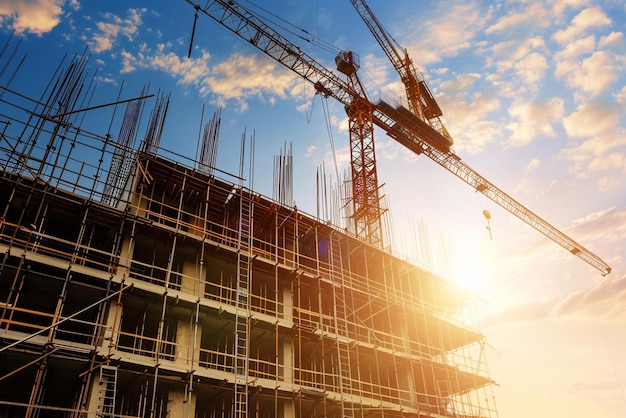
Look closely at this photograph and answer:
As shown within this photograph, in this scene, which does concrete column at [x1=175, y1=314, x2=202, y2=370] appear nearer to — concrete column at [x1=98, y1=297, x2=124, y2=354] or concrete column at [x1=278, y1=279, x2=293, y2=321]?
concrete column at [x1=98, y1=297, x2=124, y2=354]

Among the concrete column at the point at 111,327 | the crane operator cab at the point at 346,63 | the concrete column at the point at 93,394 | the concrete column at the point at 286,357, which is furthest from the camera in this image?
the crane operator cab at the point at 346,63

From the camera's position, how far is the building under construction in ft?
53.4

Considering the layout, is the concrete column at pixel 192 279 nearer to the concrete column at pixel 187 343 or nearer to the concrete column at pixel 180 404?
the concrete column at pixel 187 343

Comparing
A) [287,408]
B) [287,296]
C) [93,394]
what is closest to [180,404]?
[93,394]

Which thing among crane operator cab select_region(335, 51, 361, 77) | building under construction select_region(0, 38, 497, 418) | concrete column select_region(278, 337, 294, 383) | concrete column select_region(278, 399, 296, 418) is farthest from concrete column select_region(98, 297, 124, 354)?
crane operator cab select_region(335, 51, 361, 77)

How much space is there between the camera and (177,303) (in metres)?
18.8

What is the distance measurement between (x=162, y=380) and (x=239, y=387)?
9.57 ft

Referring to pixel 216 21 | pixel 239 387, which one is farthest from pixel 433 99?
pixel 239 387

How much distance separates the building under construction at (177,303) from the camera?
16281 millimetres

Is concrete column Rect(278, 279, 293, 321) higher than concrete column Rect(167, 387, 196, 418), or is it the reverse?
concrete column Rect(278, 279, 293, 321)

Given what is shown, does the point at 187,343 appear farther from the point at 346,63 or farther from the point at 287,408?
the point at 346,63

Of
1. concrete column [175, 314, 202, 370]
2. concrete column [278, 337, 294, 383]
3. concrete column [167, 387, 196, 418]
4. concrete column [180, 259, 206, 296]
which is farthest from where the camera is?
concrete column [278, 337, 294, 383]

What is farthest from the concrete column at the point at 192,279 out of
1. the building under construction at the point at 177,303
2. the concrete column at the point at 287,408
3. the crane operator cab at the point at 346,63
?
the crane operator cab at the point at 346,63

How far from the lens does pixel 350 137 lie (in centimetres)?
4112
